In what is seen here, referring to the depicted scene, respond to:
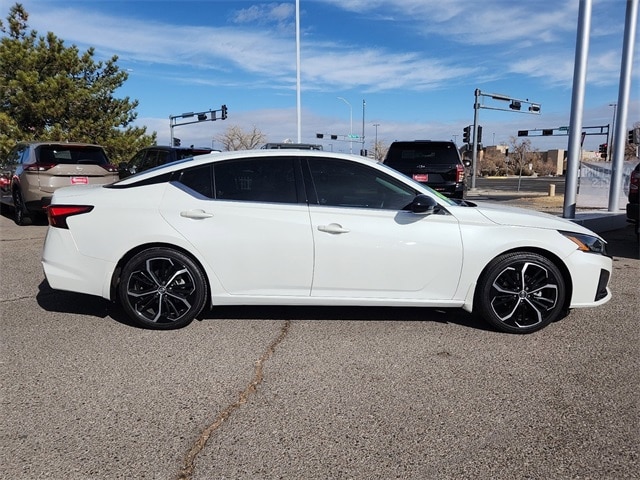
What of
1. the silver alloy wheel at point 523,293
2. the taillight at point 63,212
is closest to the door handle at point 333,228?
the silver alloy wheel at point 523,293

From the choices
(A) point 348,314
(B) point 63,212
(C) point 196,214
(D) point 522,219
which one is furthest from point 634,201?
(B) point 63,212

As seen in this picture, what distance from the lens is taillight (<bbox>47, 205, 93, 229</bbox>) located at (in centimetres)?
426

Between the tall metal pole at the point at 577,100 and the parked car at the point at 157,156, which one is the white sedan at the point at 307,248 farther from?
the tall metal pole at the point at 577,100

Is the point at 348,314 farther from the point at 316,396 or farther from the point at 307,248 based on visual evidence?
the point at 316,396

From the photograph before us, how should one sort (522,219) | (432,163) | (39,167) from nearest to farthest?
(522,219)
(39,167)
(432,163)

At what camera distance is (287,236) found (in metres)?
4.14

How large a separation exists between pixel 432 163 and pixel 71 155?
24.6 feet

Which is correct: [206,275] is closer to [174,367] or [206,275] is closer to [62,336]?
[174,367]

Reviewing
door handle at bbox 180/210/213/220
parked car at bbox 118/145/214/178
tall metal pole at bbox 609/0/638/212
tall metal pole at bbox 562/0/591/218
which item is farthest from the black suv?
door handle at bbox 180/210/213/220

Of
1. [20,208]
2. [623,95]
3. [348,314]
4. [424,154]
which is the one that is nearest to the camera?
[348,314]

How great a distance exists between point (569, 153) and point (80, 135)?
1859 cm

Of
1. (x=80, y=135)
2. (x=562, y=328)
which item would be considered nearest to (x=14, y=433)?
(x=562, y=328)

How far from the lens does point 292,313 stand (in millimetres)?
4793

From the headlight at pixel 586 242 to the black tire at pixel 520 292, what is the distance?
0.28 metres
